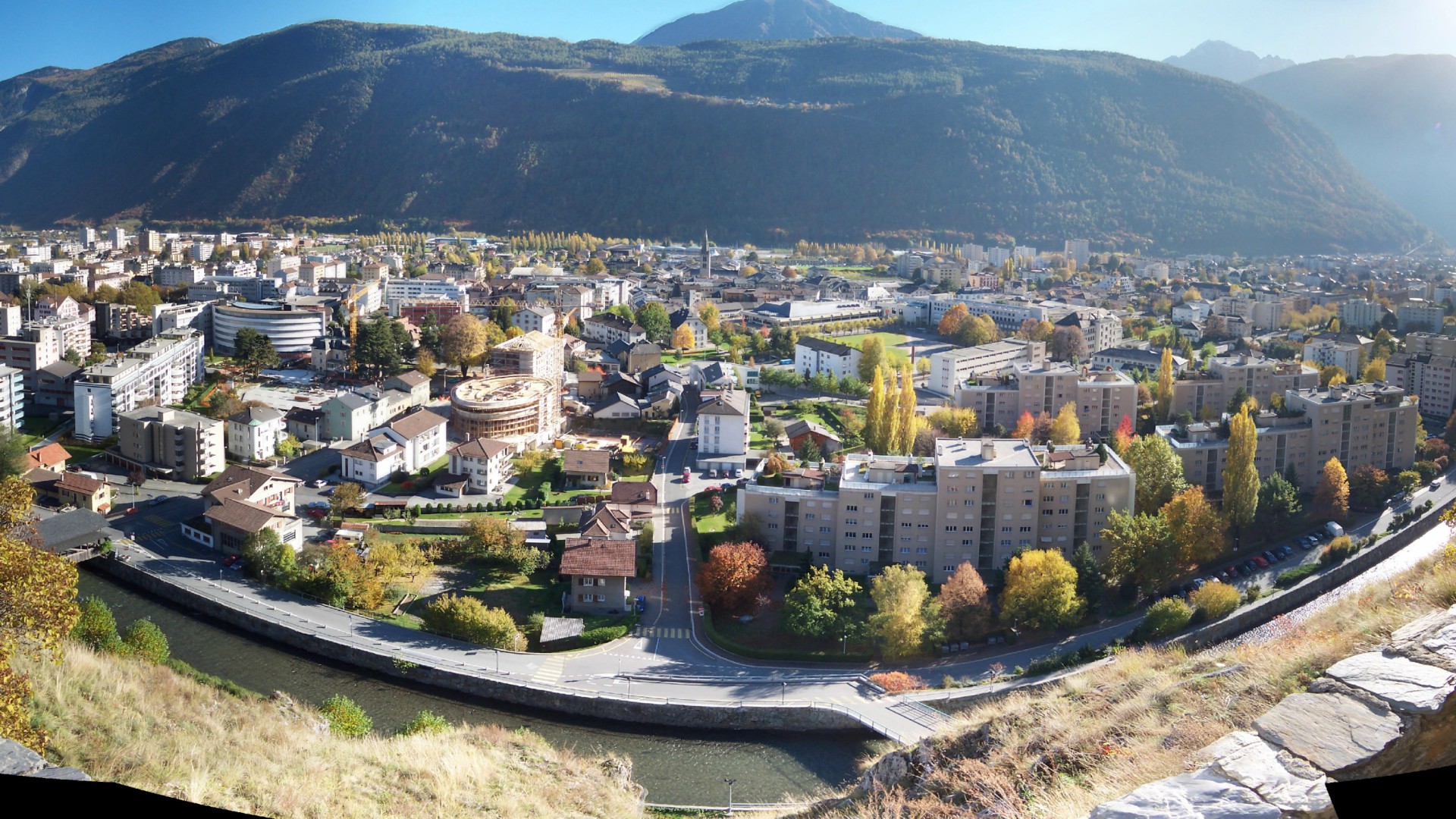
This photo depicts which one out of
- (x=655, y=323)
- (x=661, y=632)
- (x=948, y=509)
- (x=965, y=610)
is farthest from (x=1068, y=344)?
(x=661, y=632)

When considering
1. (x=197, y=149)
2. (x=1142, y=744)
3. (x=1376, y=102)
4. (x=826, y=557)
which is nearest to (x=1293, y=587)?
(x=826, y=557)

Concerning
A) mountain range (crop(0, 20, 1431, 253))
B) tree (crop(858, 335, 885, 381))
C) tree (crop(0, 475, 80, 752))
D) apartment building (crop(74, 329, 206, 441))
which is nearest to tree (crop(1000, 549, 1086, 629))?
tree (crop(0, 475, 80, 752))

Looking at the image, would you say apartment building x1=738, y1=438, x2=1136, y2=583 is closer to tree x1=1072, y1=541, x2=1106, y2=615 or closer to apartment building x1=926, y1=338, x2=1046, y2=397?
tree x1=1072, y1=541, x2=1106, y2=615

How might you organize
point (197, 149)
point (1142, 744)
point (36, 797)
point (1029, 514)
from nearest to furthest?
point (36, 797)
point (1142, 744)
point (1029, 514)
point (197, 149)

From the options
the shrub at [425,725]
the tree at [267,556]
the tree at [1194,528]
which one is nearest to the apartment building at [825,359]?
the tree at [1194,528]

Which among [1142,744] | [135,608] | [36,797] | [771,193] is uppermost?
[771,193]

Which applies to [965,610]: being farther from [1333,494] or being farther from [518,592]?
[1333,494]

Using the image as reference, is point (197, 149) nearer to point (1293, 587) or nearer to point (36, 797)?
point (1293, 587)
